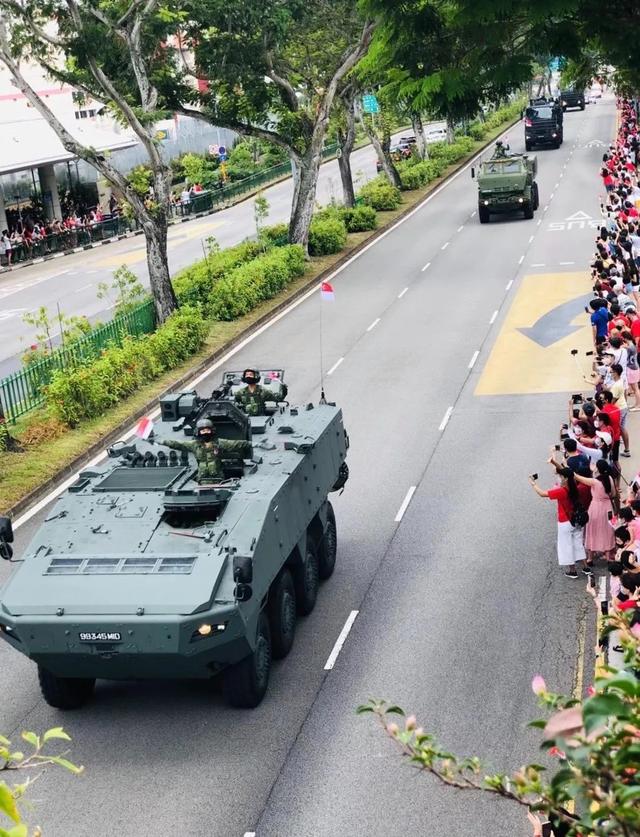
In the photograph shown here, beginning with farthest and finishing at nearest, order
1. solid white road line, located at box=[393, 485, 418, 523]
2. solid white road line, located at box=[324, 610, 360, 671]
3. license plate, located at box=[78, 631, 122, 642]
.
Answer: solid white road line, located at box=[393, 485, 418, 523], solid white road line, located at box=[324, 610, 360, 671], license plate, located at box=[78, 631, 122, 642]

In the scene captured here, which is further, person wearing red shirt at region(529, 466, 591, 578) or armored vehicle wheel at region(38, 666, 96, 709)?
person wearing red shirt at region(529, 466, 591, 578)

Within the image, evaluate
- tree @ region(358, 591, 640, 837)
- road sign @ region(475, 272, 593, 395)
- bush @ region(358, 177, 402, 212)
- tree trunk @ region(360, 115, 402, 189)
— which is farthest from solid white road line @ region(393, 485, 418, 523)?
tree trunk @ region(360, 115, 402, 189)

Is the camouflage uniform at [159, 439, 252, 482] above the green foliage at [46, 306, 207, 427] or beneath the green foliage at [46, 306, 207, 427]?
above

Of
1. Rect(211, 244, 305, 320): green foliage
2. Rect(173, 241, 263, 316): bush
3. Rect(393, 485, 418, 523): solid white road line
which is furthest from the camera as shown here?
Rect(173, 241, 263, 316): bush

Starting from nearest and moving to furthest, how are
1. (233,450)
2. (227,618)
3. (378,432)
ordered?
(227,618) → (233,450) → (378,432)

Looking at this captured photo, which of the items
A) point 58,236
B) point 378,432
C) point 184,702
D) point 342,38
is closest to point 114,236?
point 58,236

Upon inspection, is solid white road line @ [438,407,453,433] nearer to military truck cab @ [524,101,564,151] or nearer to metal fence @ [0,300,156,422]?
metal fence @ [0,300,156,422]

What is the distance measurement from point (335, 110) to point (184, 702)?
37901 millimetres

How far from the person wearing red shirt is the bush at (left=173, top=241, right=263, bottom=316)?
60.6 ft

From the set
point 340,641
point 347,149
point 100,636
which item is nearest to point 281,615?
point 340,641

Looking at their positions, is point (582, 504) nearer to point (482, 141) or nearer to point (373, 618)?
point (373, 618)

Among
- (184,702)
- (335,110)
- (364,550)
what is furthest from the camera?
(335,110)

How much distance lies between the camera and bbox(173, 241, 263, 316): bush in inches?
1320

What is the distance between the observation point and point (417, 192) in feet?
185
